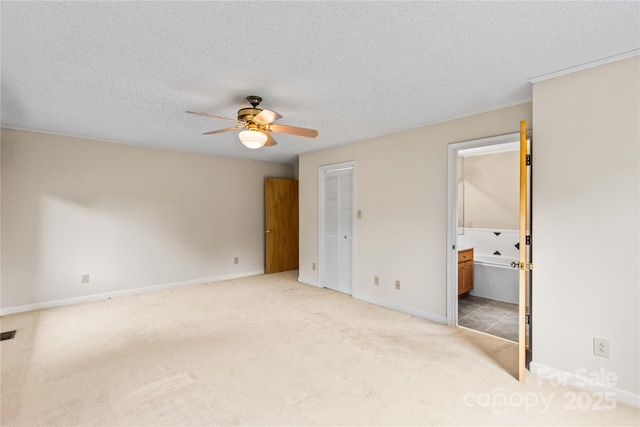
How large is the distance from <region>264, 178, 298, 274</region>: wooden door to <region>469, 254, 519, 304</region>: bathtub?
11.2ft

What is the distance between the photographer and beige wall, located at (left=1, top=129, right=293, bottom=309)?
12.7ft

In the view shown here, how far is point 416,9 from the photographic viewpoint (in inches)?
61.4

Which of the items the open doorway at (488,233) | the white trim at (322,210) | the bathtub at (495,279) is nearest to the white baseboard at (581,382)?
the open doorway at (488,233)

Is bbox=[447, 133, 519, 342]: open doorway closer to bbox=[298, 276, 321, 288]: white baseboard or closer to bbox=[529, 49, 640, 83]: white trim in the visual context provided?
bbox=[529, 49, 640, 83]: white trim

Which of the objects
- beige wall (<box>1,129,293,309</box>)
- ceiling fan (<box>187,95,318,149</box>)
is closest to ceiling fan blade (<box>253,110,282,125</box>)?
ceiling fan (<box>187,95,318,149</box>)

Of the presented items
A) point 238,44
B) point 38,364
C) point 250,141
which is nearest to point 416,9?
point 238,44

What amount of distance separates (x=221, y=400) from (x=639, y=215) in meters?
2.99

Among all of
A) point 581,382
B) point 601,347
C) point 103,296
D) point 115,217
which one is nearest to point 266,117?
point 601,347

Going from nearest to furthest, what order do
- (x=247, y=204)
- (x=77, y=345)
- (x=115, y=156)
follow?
→ 1. (x=77, y=345)
2. (x=115, y=156)
3. (x=247, y=204)

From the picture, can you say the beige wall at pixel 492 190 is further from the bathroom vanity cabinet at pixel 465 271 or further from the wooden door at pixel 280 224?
the wooden door at pixel 280 224

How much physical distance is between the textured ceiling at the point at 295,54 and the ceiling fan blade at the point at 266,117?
225 mm

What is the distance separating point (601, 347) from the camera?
211cm

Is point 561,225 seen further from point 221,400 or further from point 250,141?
point 221,400

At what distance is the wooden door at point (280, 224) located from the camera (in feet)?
20.1
